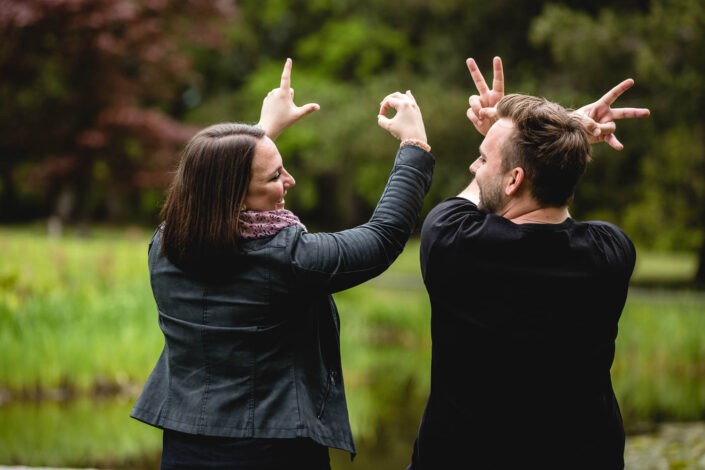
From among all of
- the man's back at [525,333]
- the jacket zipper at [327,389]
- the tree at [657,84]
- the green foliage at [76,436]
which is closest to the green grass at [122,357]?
the green foliage at [76,436]

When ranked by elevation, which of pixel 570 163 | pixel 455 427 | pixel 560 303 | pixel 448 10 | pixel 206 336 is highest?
pixel 448 10

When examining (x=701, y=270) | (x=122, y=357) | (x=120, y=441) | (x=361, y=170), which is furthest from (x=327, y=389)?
(x=361, y=170)

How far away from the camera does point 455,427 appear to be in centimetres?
198

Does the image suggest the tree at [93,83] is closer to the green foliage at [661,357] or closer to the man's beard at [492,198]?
the green foliage at [661,357]

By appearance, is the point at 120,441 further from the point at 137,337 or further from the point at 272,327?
the point at 272,327

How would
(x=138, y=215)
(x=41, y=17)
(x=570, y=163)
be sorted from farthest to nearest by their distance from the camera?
(x=138, y=215) → (x=41, y=17) → (x=570, y=163)

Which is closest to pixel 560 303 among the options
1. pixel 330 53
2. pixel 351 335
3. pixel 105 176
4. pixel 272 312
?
pixel 272 312

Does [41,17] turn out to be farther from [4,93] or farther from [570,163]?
[570,163]

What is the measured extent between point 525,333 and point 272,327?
0.61 m

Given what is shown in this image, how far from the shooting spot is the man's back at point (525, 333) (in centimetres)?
189

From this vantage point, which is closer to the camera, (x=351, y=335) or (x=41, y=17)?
(x=351, y=335)

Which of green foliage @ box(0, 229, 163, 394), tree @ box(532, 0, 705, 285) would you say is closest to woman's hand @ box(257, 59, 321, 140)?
green foliage @ box(0, 229, 163, 394)

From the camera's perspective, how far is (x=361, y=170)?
22766mm

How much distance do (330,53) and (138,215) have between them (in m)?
12.1
